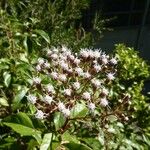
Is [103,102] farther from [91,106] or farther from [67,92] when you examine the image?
[67,92]

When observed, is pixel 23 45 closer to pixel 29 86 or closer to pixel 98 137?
pixel 29 86

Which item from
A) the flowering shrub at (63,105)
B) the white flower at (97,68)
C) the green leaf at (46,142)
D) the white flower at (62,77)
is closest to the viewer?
the green leaf at (46,142)

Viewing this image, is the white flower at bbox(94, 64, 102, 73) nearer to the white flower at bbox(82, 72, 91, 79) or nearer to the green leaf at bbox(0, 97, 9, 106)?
the white flower at bbox(82, 72, 91, 79)

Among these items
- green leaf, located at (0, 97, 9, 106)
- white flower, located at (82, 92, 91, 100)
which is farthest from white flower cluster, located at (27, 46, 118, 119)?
green leaf, located at (0, 97, 9, 106)

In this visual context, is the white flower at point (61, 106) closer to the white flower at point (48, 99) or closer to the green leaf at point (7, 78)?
the white flower at point (48, 99)

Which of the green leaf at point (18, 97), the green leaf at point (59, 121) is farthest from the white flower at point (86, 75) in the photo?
the green leaf at point (59, 121)
